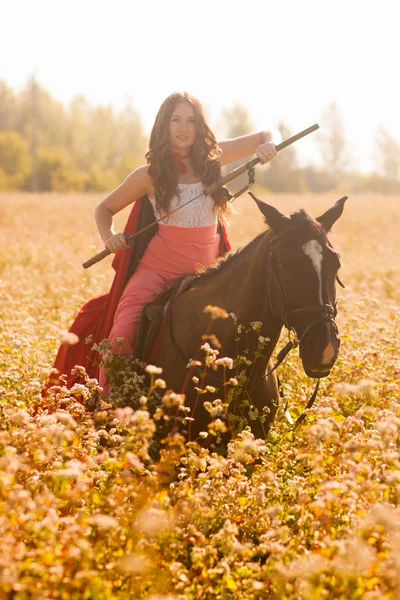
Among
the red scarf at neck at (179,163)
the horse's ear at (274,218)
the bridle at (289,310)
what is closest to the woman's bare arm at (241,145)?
the red scarf at neck at (179,163)

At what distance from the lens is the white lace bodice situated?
596 centimetres

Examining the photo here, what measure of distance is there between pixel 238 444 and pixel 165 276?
218 centimetres

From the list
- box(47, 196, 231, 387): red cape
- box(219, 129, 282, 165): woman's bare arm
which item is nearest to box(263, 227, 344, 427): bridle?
box(47, 196, 231, 387): red cape

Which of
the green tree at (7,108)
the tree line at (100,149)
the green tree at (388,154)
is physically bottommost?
the green tree at (388,154)

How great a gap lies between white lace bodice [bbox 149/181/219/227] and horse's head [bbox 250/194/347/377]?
143 centimetres

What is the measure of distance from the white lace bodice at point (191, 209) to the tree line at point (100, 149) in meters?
55.4

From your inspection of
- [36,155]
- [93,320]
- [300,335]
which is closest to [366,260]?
[93,320]

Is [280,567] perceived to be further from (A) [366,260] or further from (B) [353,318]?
A: (A) [366,260]

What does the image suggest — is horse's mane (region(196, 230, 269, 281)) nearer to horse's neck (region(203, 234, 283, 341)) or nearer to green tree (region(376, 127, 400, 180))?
horse's neck (region(203, 234, 283, 341))

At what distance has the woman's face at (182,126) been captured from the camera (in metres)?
5.95

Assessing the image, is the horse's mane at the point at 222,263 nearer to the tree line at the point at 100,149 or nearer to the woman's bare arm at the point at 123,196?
the woman's bare arm at the point at 123,196

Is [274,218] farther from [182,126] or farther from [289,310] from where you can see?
[182,126]

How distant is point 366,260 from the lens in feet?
69.3

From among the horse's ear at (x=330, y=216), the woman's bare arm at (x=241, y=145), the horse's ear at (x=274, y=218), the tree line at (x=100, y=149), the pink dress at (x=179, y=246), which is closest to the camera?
the horse's ear at (x=274, y=218)
